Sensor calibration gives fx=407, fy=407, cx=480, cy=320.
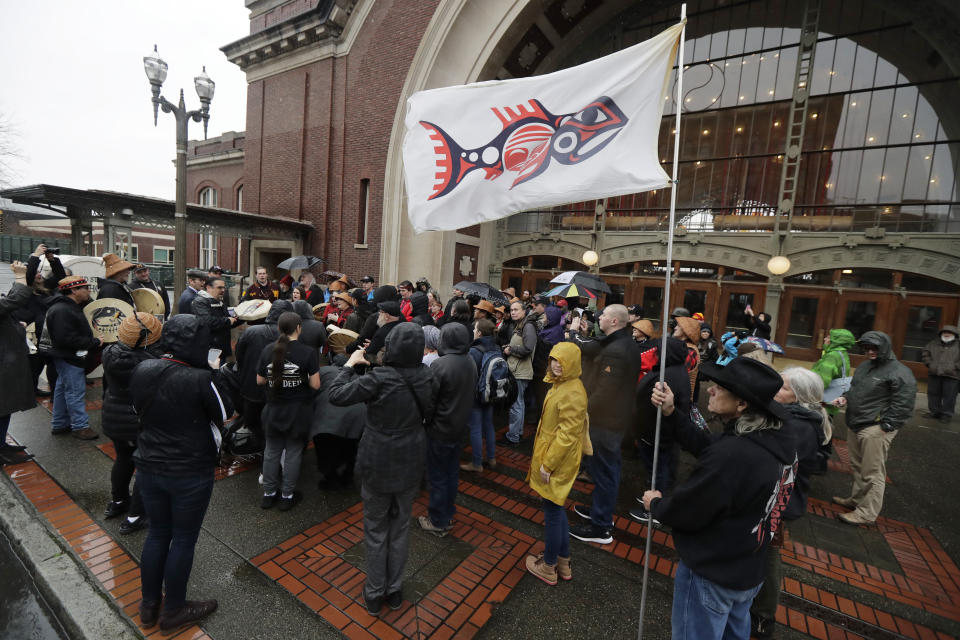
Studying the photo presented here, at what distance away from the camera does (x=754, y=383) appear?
189 cm

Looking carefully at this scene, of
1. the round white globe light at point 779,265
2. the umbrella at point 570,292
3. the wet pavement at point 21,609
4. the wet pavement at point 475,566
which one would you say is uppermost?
the round white globe light at point 779,265

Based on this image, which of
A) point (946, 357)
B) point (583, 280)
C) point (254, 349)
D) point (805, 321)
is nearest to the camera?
point (254, 349)

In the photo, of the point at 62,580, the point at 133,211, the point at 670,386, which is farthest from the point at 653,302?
the point at 133,211

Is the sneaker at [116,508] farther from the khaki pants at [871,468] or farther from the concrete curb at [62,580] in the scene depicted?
the khaki pants at [871,468]

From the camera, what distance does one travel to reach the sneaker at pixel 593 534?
12.4 ft

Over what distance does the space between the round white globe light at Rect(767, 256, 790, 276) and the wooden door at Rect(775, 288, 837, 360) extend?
938mm

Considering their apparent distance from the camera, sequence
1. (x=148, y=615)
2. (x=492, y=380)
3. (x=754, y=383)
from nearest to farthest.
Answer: (x=754, y=383), (x=148, y=615), (x=492, y=380)

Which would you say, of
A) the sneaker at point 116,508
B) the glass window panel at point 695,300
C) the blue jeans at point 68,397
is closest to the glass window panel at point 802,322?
the glass window panel at point 695,300

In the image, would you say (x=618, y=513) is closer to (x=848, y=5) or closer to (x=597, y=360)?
(x=597, y=360)

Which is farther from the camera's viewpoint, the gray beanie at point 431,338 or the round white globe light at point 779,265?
the round white globe light at point 779,265

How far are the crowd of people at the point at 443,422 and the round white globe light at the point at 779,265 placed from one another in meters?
7.54

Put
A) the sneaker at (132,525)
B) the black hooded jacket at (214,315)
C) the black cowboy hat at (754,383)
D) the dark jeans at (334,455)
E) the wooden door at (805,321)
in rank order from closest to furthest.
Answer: the black cowboy hat at (754,383)
the sneaker at (132,525)
the dark jeans at (334,455)
the black hooded jacket at (214,315)
the wooden door at (805,321)

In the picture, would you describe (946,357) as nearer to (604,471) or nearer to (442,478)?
(604,471)

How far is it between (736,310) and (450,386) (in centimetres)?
1198
